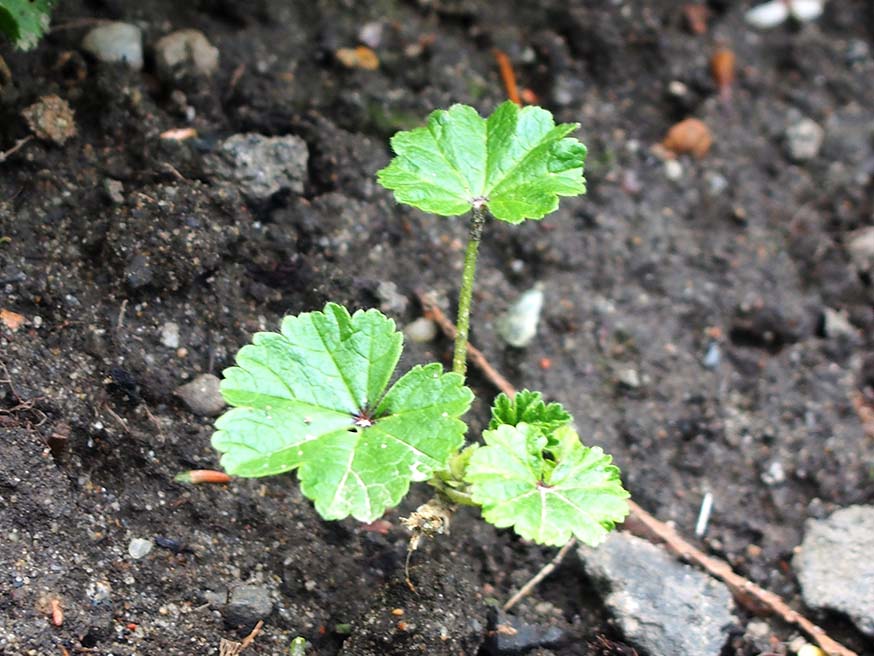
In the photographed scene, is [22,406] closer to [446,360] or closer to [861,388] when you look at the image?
[446,360]

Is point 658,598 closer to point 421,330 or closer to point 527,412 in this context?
point 527,412

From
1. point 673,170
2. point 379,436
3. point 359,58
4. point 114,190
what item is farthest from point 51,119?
point 673,170

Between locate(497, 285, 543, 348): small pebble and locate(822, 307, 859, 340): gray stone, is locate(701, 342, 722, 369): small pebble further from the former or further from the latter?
locate(497, 285, 543, 348): small pebble

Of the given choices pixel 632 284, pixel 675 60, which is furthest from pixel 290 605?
pixel 675 60

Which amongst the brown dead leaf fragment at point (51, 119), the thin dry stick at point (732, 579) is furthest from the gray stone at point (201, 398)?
the thin dry stick at point (732, 579)

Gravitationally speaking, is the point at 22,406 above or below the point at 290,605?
above

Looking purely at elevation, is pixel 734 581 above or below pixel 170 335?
below
